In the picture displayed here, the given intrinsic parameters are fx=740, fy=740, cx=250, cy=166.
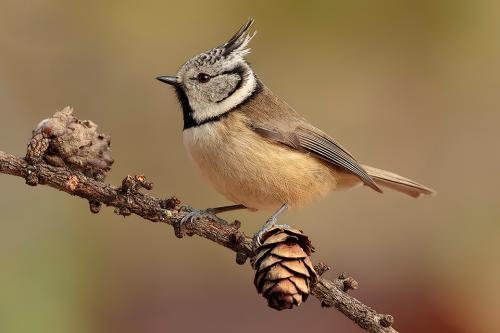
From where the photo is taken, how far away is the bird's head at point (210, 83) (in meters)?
2.99

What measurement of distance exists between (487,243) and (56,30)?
2.49m

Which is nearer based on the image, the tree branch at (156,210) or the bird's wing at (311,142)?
the tree branch at (156,210)

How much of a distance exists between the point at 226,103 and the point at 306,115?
4.56ft

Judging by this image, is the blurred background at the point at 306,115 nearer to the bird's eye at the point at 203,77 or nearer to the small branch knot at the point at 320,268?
the bird's eye at the point at 203,77

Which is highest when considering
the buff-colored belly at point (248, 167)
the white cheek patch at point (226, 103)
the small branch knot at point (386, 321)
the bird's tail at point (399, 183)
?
the white cheek patch at point (226, 103)

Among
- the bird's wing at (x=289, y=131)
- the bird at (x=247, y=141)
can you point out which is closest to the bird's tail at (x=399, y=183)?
the bird at (x=247, y=141)

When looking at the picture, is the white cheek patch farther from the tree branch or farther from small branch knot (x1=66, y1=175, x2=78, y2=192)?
small branch knot (x1=66, y1=175, x2=78, y2=192)

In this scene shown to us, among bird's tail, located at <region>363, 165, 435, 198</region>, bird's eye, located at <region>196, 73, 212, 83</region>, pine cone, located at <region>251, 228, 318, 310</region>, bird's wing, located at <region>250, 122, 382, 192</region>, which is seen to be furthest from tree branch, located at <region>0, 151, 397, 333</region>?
bird's tail, located at <region>363, 165, 435, 198</region>

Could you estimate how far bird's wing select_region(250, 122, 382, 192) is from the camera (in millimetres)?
2977

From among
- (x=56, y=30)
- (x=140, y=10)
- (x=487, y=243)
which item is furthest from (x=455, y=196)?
(x=56, y=30)

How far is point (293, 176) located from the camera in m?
2.89

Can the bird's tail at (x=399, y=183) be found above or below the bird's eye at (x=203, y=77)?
below

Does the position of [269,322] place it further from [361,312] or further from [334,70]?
[361,312]

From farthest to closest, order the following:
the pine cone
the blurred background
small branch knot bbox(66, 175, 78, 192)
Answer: the blurred background < small branch knot bbox(66, 175, 78, 192) < the pine cone
